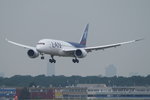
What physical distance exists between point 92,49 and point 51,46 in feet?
40.9

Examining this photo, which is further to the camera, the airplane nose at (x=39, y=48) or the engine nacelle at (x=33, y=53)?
the engine nacelle at (x=33, y=53)

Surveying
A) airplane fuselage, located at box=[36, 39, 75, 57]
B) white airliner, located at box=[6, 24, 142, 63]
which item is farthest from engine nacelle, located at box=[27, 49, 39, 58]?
airplane fuselage, located at box=[36, 39, 75, 57]

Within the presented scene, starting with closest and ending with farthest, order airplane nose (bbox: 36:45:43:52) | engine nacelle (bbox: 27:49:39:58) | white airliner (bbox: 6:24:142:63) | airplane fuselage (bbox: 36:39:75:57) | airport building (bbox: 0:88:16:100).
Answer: airplane nose (bbox: 36:45:43:52) < airplane fuselage (bbox: 36:39:75:57) < white airliner (bbox: 6:24:142:63) < engine nacelle (bbox: 27:49:39:58) < airport building (bbox: 0:88:16:100)

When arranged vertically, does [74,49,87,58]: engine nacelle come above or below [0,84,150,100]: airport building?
above

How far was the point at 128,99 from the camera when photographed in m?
167

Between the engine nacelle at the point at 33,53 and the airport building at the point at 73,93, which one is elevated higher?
the engine nacelle at the point at 33,53

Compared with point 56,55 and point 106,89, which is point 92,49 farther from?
point 106,89

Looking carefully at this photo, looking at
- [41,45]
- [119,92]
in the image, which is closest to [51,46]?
[41,45]

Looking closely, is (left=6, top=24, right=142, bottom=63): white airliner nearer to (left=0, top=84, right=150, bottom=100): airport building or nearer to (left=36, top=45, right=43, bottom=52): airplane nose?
(left=36, top=45, right=43, bottom=52): airplane nose

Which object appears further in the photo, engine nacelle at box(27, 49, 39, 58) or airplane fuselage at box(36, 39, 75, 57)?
engine nacelle at box(27, 49, 39, 58)

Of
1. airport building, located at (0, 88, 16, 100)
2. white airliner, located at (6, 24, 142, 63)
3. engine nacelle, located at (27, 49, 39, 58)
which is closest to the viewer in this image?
white airliner, located at (6, 24, 142, 63)

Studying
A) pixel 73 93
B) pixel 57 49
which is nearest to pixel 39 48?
pixel 57 49

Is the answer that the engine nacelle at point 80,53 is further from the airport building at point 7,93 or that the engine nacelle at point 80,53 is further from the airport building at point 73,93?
the airport building at point 7,93

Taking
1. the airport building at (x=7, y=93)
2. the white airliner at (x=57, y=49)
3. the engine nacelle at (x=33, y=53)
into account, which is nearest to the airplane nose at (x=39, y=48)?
the white airliner at (x=57, y=49)
